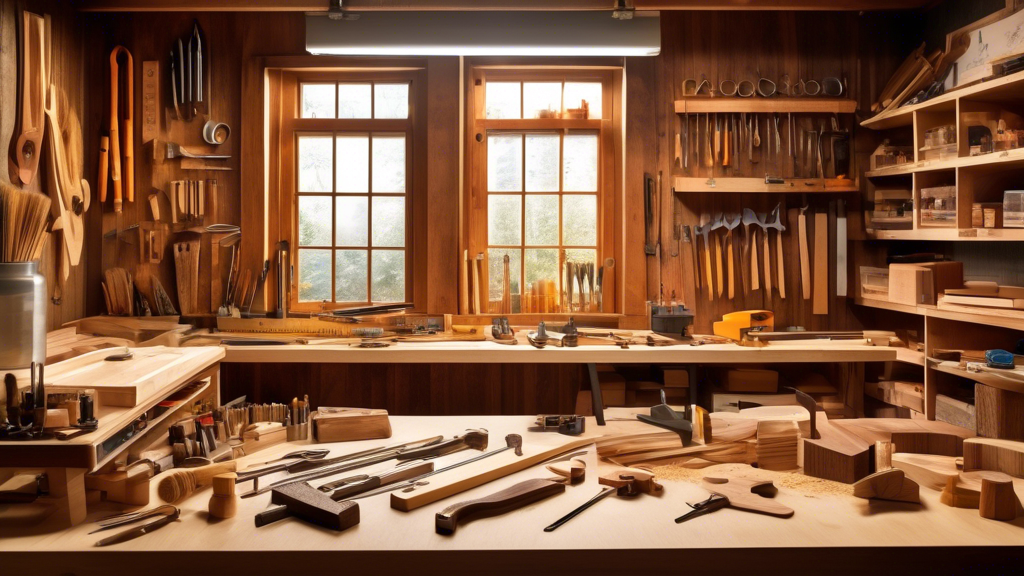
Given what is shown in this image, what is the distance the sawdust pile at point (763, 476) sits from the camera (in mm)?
2072

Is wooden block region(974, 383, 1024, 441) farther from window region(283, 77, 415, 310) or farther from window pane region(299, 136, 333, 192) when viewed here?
window pane region(299, 136, 333, 192)

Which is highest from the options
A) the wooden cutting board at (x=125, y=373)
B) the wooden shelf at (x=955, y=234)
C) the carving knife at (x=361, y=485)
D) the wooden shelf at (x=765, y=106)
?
the wooden shelf at (x=765, y=106)

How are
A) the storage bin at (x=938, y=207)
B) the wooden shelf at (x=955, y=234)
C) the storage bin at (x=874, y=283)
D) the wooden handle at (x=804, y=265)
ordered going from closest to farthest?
the wooden shelf at (x=955, y=234) < the storage bin at (x=938, y=207) < the storage bin at (x=874, y=283) < the wooden handle at (x=804, y=265)

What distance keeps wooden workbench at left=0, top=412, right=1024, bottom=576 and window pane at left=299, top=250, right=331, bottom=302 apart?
3.41m

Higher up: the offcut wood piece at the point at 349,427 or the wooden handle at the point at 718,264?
the wooden handle at the point at 718,264

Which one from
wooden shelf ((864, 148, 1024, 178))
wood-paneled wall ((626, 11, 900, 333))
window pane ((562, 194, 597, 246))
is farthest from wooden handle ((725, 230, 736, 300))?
wooden shelf ((864, 148, 1024, 178))

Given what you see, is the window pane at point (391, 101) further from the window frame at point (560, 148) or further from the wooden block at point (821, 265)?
the wooden block at point (821, 265)

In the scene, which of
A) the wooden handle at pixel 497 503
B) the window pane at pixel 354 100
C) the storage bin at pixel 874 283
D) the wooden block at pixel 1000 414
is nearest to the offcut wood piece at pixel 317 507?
the wooden handle at pixel 497 503

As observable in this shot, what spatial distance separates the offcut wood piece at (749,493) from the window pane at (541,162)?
3327 millimetres

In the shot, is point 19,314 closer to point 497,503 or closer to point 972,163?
point 497,503

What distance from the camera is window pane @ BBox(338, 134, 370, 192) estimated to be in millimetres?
5176

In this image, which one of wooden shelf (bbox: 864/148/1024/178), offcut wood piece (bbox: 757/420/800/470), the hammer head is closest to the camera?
offcut wood piece (bbox: 757/420/800/470)

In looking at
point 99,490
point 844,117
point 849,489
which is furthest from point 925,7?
point 99,490

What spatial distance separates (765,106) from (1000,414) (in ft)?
10.00
